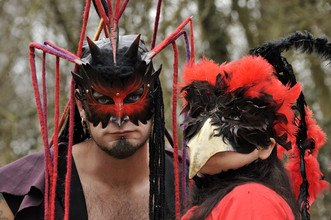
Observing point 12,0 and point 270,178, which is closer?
point 270,178

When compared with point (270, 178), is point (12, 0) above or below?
above

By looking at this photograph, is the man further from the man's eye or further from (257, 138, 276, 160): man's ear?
(257, 138, 276, 160): man's ear

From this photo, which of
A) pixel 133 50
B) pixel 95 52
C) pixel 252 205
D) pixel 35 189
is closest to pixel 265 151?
pixel 252 205

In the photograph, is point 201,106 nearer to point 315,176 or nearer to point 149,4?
point 315,176

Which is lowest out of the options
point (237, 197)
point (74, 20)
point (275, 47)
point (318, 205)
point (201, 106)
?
point (318, 205)

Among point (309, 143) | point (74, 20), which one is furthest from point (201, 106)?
point (74, 20)

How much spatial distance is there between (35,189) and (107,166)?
1.63ft

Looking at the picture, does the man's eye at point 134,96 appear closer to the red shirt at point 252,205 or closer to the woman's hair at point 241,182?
the woman's hair at point 241,182

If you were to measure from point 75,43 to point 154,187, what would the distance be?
13.1 feet

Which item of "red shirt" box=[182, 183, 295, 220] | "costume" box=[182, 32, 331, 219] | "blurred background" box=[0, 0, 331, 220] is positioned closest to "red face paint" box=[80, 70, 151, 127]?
"costume" box=[182, 32, 331, 219]

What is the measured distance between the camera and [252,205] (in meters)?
1.86

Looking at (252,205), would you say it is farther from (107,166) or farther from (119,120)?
(107,166)

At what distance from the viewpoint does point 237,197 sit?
1.91 metres

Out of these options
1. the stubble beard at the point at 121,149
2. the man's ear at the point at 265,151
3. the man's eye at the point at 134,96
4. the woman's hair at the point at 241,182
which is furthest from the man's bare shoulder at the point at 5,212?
the man's ear at the point at 265,151
